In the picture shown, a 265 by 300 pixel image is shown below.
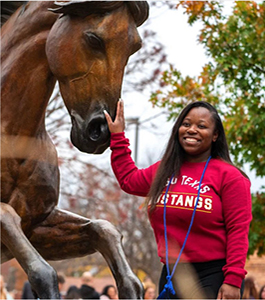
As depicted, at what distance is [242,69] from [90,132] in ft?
15.5

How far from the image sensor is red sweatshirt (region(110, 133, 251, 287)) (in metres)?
3.29

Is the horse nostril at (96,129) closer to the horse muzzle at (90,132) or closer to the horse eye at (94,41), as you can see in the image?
the horse muzzle at (90,132)

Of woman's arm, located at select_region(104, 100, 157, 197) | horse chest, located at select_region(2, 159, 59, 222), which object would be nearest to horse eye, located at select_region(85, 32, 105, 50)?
woman's arm, located at select_region(104, 100, 157, 197)

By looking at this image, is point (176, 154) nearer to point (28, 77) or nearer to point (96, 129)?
point (96, 129)

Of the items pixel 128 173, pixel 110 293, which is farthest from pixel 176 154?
pixel 110 293

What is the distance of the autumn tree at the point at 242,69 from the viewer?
7.58 m

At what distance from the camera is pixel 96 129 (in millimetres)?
3443

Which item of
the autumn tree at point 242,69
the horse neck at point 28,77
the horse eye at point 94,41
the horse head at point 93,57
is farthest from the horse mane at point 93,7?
the autumn tree at point 242,69

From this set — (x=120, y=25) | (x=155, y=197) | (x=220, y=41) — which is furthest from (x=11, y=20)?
(x=220, y=41)

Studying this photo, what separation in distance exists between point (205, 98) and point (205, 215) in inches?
197

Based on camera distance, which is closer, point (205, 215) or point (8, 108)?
point (205, 215)

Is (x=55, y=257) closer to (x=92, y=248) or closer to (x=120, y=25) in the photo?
(x=92, y=248)

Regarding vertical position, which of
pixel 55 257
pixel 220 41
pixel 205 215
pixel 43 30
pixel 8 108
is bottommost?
pixel 55 257

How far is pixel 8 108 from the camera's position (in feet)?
12.7
